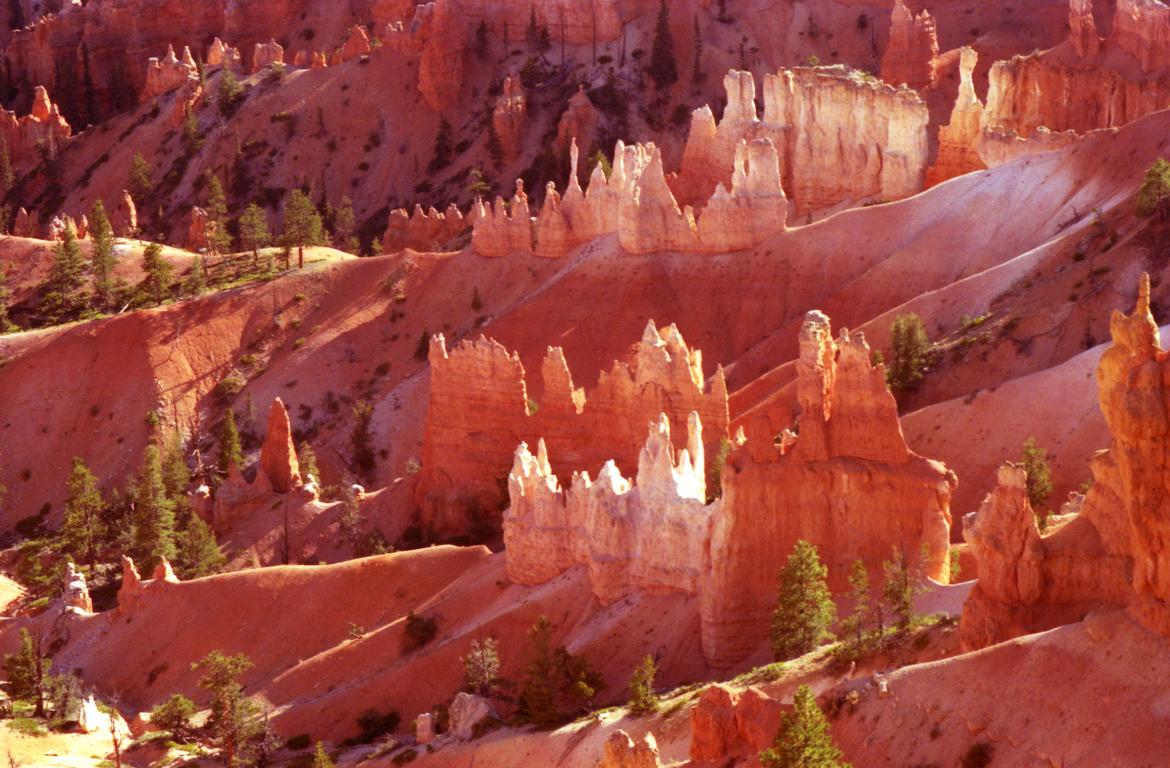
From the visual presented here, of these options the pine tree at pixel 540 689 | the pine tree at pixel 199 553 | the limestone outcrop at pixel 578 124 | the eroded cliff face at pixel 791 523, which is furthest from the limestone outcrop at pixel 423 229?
the eroded cliff face at pixel 791 523

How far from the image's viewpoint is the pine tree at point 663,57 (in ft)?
496

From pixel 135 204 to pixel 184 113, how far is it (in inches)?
348

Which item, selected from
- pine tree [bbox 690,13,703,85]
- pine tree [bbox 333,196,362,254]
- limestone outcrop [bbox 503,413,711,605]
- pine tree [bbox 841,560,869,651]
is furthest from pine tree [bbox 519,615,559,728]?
pine tree [bbox 690,13,703,85]

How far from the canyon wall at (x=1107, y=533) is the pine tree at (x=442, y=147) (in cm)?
10216

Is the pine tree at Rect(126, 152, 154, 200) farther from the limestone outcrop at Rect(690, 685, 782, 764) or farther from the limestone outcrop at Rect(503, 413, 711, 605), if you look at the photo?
the limestone outcrop at Rect(690, 685, 782, 764)

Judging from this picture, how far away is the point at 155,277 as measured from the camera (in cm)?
12006

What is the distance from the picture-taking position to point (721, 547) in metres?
62.5

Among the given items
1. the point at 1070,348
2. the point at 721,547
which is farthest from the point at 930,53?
the point at 721,547

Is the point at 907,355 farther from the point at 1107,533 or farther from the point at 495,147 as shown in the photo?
the point at 495,147

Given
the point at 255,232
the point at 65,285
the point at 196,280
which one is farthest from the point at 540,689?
the point at 65,285

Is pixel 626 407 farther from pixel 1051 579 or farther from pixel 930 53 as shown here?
pixel 930 53

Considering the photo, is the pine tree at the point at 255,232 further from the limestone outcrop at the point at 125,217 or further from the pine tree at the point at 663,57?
the pine tree at the point at 663,57

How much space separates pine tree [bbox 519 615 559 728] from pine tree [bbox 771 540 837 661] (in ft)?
20.0

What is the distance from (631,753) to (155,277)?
75.5 metres
